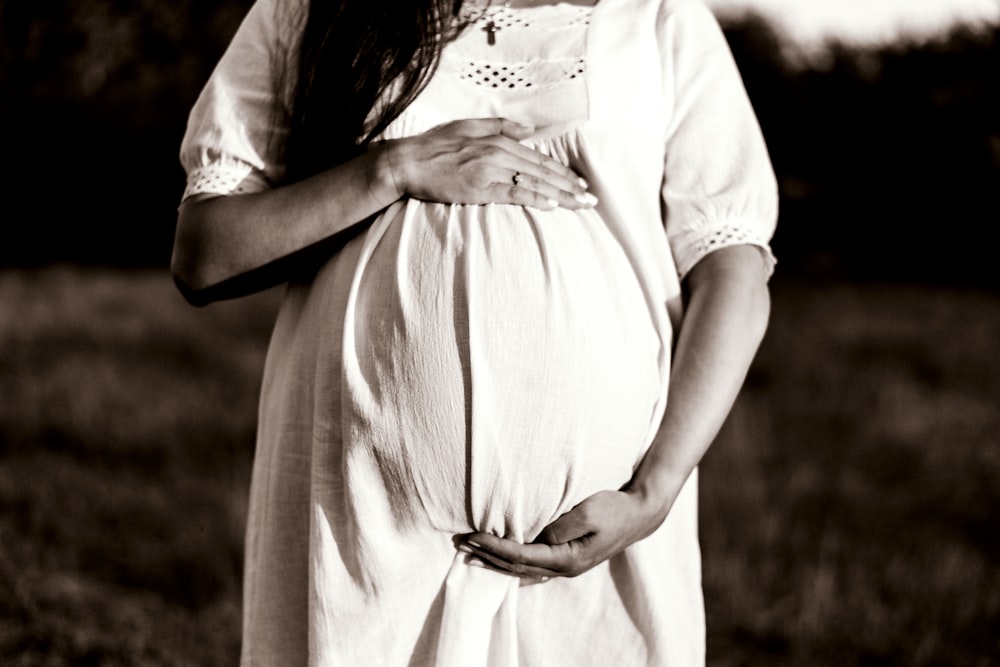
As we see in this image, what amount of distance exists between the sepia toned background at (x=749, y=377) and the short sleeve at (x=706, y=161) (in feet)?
4.96

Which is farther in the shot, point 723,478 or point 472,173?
point 723,478

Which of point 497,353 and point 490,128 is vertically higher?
point 490,128

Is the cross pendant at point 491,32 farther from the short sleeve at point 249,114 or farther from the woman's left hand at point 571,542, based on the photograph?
the woman's left hand at point 571,542

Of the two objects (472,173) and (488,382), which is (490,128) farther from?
(488,382)

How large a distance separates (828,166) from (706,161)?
209 inches

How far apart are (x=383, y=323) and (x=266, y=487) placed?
0.35 metres

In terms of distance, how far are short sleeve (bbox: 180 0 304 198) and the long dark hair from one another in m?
0.03

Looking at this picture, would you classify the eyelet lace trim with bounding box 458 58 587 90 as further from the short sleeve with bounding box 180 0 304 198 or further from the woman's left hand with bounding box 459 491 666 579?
the woman's left hand with bounding box 459 491 666 579

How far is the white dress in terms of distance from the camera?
1.29 metres

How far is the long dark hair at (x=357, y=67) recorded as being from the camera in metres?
1.43

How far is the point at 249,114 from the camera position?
1.49 metres

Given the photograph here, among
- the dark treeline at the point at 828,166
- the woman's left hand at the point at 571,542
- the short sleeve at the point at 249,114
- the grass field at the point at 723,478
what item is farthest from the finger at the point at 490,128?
the grass field at the point at 723,478

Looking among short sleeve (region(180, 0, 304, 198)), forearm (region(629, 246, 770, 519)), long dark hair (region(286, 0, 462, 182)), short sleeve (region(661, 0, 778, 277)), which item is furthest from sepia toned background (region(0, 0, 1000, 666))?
forearm (region(629, 246, 770, 519))

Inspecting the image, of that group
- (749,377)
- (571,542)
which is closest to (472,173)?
(571,542)
